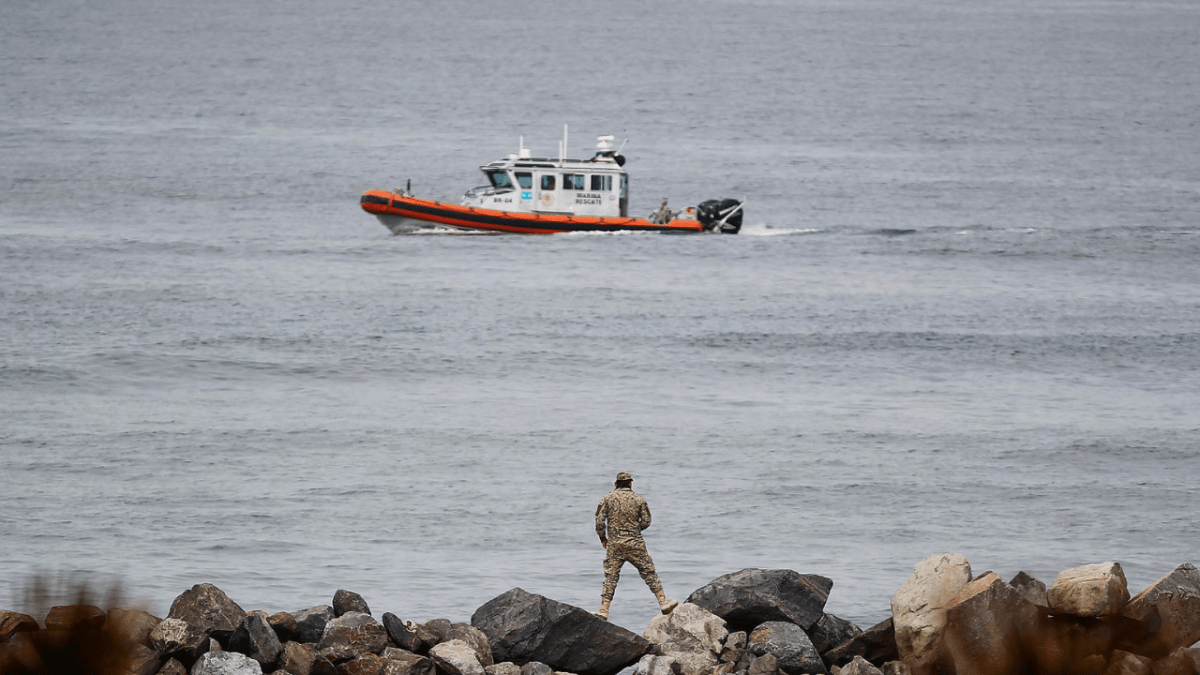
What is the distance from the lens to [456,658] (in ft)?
36.8

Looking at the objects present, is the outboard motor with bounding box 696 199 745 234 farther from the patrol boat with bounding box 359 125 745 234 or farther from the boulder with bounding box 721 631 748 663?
the boulder with bounding box 721 631 748 663

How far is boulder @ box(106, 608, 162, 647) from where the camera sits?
34.8ft

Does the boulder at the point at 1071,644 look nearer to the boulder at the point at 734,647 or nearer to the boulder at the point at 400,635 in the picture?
the boulder at the point at 734,647

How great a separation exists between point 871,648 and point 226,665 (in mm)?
5163

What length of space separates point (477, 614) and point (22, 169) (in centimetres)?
5606

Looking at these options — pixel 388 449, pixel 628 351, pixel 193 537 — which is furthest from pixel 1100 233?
pixel 193 537

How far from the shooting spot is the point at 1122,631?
11.0 metres

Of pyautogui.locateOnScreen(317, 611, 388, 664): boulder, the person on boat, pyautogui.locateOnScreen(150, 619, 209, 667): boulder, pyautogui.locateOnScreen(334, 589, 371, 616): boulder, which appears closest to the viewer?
pyautogui.locateOnScreen(150, 619, 209, 667): boulder

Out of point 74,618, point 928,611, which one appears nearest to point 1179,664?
point 928,611

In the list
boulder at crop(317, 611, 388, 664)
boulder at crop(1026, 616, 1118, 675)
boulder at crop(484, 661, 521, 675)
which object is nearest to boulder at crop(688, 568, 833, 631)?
boulder at crop(484, 661, 521, 675)

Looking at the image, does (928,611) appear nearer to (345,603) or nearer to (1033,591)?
(1033,591)

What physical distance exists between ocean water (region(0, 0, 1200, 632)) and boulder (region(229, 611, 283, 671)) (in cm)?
458

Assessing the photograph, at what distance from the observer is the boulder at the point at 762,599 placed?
12094mm

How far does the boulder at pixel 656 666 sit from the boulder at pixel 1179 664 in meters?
3.63
